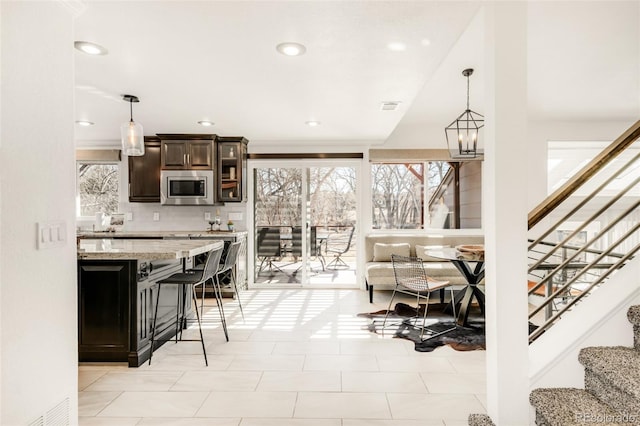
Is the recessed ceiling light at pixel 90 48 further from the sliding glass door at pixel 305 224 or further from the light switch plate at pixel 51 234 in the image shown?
the sliding glass door at pixel 305 224

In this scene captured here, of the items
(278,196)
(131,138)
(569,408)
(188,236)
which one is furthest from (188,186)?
(569,408)

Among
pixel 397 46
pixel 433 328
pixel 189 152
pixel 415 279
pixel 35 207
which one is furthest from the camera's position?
pixel 189 152

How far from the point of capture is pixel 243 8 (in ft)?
6.82

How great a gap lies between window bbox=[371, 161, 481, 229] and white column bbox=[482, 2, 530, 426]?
4.13 meters

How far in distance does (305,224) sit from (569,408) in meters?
4.51

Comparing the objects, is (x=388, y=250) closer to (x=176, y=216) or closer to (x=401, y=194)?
(x=401, y=194)

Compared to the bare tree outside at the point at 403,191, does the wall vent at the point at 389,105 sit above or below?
above

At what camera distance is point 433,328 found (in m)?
3.83

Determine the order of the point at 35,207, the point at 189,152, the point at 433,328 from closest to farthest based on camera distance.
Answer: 1. the point at 35,207
2. the point at 433,328
3. the point at 189,152

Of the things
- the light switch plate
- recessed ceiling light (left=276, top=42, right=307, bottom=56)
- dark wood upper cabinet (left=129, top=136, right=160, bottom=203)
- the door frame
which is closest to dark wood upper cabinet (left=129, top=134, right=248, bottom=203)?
dark wood upper cabinet (left=129, top=136, right=160, bottom=203)

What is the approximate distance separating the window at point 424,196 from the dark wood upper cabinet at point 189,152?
250cm

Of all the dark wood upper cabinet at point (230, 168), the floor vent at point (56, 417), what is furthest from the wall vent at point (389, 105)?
the floor vent at point (56, 417)

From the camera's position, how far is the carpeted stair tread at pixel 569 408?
159cm

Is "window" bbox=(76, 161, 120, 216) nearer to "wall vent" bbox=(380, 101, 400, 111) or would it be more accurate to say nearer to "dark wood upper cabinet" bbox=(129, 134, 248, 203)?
"dark wood upper cabinet" bbox=(129, 134, 248, 203)
